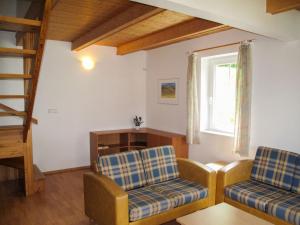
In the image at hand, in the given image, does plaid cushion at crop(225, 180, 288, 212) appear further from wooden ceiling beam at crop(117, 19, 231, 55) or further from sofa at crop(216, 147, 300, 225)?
wooden ceiling beam at crop(117, 19, 231, 55)

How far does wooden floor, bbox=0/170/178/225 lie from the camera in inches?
120

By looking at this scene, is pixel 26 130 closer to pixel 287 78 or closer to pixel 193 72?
pixel 193 72

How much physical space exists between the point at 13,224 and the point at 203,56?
3.68 metres

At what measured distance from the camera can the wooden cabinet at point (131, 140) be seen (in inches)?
183

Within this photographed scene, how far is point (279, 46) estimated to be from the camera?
3.30 m

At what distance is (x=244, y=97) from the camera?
3.57 m

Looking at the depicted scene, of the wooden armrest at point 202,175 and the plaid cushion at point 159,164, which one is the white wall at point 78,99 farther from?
the wooden armrest at point 202,175

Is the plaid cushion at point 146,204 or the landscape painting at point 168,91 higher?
the landscape painting at point 168,91

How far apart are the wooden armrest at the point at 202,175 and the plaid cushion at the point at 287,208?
69 cm

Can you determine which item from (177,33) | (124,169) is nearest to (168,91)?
(177,33)

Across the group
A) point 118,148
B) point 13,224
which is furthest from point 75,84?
point 13,224

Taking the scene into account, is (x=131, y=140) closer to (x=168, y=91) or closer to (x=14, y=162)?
(x=168, y=91)

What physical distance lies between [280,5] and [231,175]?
195cm

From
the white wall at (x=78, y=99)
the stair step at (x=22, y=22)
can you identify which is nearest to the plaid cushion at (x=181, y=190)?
the stair step at (x=22, y=22)
